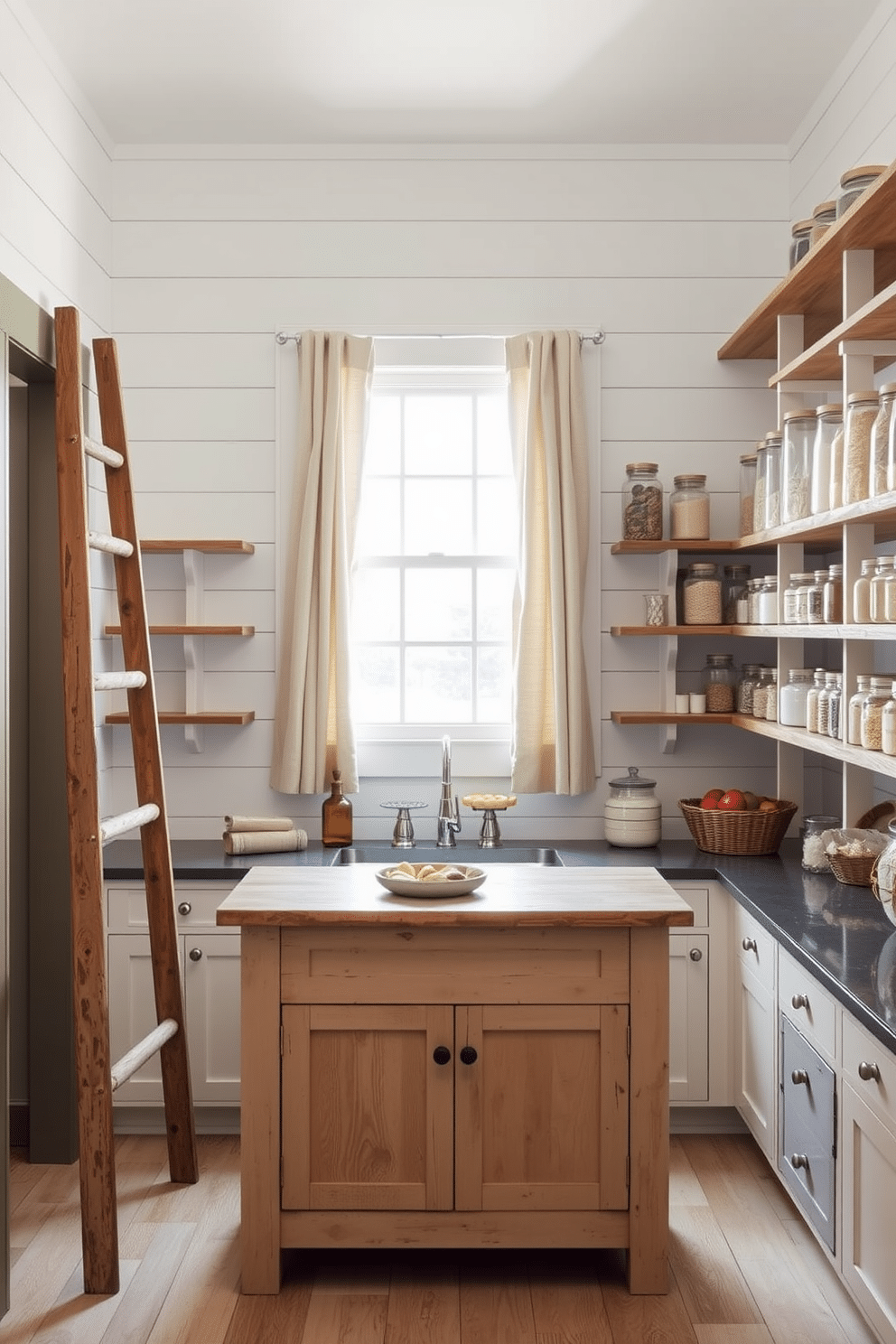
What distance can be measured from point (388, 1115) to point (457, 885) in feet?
1.73

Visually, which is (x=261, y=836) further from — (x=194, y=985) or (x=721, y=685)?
(x=721, y=685)

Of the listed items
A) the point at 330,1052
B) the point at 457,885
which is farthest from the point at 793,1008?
the point at 330,1052

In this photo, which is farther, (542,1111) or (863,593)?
(863,593)

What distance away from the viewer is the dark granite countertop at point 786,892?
2.25 meters

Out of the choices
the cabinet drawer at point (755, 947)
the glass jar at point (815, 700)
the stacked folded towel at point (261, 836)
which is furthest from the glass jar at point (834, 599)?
the stacked folded towel at point (261, 836)

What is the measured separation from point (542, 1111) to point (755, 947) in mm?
828

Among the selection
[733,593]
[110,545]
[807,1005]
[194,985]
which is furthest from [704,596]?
[194,985]

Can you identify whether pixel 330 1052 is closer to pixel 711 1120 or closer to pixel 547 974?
pixel 547 974

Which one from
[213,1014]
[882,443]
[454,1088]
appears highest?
[882,443]

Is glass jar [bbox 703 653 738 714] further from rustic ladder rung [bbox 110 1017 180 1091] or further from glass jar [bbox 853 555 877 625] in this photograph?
rustic ladder rung [bbox 110 1017 180 1091]

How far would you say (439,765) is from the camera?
13.4 feet

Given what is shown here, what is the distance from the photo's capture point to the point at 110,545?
3.01 m

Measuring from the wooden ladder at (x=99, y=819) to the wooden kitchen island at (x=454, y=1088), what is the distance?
38 cm

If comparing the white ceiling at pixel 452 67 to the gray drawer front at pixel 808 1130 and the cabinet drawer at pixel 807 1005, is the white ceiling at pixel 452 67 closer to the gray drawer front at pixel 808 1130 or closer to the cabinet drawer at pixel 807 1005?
the cabinet drawer at pixel 807 1005
